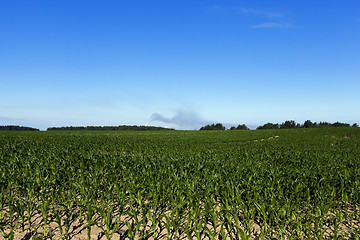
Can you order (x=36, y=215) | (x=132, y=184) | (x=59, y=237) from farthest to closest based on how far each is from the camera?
(x=132, y=184)
(x=36, y=215)
(x=59, y=237)

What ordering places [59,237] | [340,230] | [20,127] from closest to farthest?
[59,237] < [340,230] < [20,127]

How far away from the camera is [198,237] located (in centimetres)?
473

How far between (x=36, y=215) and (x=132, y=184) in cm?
264

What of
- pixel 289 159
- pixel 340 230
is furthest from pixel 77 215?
pixel 289 159

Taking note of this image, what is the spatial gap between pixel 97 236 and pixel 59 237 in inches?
33.7

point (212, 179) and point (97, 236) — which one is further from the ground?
point (212, 179)

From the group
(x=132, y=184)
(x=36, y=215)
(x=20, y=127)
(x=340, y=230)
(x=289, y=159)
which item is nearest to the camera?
(x=340, y=230)

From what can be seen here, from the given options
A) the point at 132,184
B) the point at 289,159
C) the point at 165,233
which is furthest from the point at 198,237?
the point at 289,159

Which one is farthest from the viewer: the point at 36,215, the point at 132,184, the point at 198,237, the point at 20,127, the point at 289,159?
the point at 20,127

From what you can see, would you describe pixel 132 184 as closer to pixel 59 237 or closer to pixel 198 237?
pixel 59 237

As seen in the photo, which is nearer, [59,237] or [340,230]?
[59,237]

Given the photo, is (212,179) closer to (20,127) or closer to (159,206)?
(159,206)

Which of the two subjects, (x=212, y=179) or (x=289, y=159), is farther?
(x=289, y=159)

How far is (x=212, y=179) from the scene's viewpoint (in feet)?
24.8
